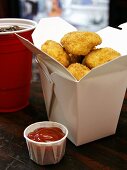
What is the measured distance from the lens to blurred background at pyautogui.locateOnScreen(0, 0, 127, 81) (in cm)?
316

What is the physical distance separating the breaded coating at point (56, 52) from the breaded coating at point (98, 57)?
65 millimetres

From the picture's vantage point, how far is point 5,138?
938 mm

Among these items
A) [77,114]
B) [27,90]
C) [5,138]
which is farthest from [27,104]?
[77,114]

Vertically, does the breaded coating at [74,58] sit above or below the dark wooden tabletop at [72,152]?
above

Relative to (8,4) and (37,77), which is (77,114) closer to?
(37,77)

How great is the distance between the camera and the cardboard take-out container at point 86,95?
2.58 ft

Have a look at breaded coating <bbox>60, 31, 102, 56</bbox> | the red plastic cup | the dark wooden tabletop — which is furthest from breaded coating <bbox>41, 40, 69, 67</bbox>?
the dark wooden tabletop

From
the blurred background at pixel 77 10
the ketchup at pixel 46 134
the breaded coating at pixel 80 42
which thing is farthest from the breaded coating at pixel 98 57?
the blurred background at pixel 77 10

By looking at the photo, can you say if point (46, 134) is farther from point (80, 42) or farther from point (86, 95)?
point (80, 42)

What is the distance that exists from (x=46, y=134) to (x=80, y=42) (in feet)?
0.98

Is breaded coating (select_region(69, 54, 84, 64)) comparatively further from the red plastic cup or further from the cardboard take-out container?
the red plastic cup

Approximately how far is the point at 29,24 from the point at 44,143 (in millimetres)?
560

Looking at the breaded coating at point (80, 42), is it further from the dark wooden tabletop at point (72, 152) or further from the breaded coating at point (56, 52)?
the dark wooden tabletop at point (72, 152)

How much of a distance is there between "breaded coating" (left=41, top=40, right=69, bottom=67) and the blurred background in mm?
2291
